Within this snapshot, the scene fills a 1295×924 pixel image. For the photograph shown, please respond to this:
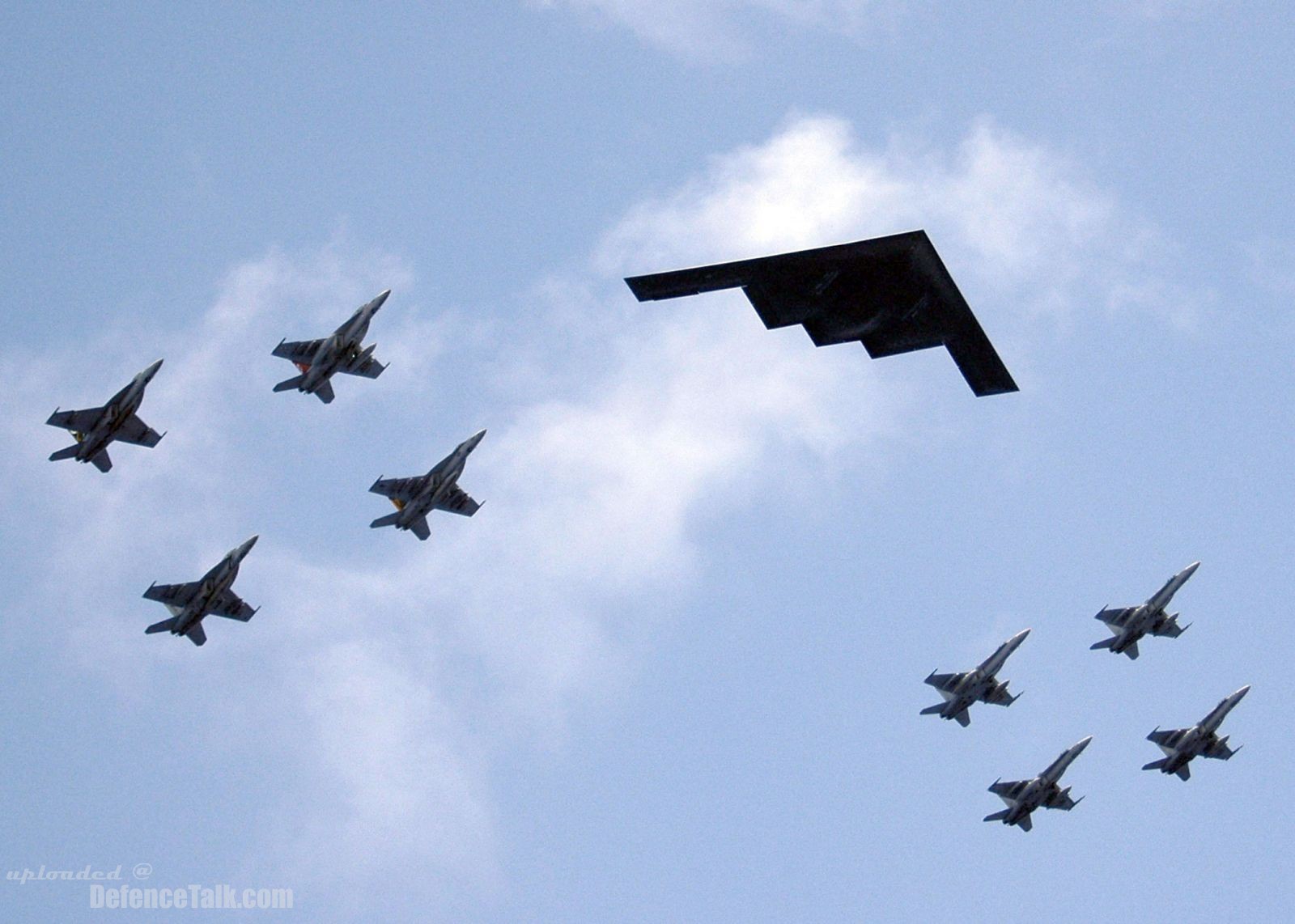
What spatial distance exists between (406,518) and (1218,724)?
1287 inches

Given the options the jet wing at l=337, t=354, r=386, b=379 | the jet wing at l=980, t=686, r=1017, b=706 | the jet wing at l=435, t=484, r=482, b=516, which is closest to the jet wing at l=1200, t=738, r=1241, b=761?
the jet wing at l=980, t=686, r=1017, b=706

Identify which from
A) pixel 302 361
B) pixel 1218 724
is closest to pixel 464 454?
pixel 302 361

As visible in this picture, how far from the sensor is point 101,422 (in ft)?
152

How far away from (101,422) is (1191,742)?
42.0m

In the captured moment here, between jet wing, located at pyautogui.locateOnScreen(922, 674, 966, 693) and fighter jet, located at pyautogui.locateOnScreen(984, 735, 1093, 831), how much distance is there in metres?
4.12

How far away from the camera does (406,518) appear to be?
166ft

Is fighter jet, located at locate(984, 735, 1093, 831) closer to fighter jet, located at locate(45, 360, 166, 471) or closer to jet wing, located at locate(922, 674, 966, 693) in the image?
jet wing, located at locate(922, 674, 966, 693)

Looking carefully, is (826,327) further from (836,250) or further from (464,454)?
(464,454)

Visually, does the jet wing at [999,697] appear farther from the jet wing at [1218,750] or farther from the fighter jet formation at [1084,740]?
the jet wing at [1218,750]

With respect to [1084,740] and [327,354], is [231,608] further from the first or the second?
[1084,740]

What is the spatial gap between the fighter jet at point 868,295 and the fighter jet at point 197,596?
72.5 feet

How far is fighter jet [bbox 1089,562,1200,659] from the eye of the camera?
58.6m

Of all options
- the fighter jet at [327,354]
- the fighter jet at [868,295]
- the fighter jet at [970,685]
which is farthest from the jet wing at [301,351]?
the fighter jet at [970,685]

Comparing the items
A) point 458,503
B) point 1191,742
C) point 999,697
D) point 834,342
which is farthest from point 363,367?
point 1191,742
